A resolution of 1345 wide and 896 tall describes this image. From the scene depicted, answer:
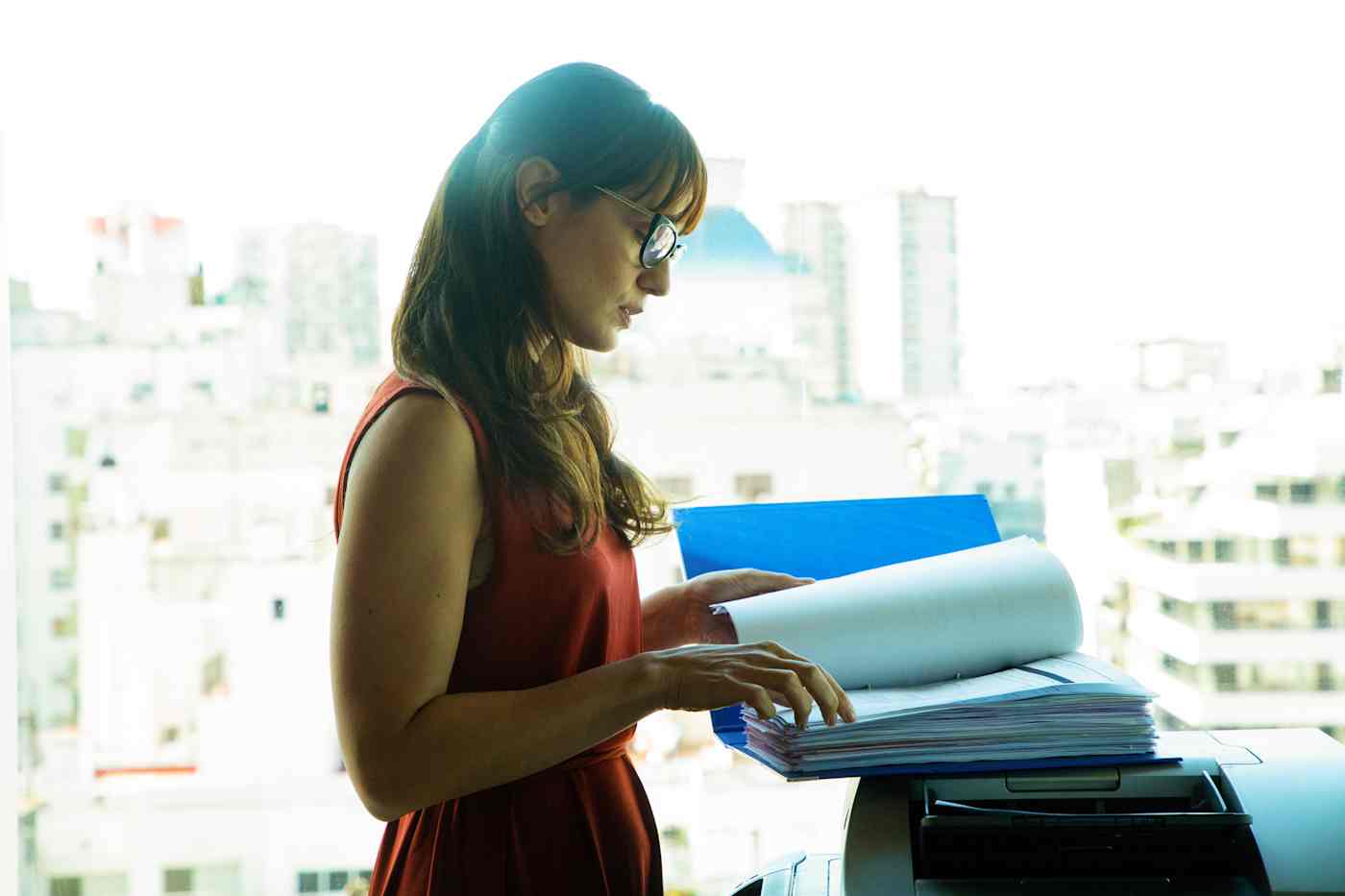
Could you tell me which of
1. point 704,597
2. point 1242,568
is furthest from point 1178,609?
point 704,597

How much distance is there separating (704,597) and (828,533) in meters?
0.14

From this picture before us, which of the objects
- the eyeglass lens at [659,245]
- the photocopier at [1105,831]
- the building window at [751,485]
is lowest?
the photocopier at [1105,831]

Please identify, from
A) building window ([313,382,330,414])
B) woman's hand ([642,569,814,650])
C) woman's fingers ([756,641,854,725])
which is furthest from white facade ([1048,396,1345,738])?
woman's fingers ([756,641,854,725])

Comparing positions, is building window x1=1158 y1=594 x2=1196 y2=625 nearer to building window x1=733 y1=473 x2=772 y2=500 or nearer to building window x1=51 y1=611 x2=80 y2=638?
building window x1=733 y1=473 x2=772 y2=500

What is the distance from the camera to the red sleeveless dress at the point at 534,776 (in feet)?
2.77

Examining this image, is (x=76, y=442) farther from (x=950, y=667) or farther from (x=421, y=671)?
(x=950, y=667)

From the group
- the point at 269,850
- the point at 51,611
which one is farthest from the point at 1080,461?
the point at 51,611

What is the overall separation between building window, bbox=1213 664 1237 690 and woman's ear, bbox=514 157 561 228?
1.45 meters

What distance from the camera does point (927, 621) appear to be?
0.88 metres

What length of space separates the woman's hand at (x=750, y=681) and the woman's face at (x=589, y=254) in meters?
0.28

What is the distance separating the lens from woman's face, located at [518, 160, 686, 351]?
35.6 inches

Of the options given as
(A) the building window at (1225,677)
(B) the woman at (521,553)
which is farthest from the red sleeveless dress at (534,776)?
(A) the building window at (1225,677)

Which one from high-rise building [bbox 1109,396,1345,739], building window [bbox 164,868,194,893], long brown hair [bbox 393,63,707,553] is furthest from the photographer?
building window [bbox 164,868,194,893]

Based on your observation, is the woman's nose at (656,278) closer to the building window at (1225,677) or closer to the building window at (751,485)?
the building window at (751,485)
